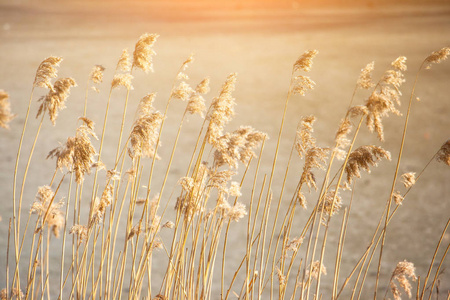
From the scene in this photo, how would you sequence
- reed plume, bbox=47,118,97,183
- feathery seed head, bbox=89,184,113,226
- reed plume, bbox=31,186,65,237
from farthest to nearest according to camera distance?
reed plume, bbox=31,186,65,237 → feathery seed head, bbox=89,184,113,226 → reed plume, bbox=47,118,97,183

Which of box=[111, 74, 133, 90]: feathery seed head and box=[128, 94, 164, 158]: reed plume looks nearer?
box=[128, 94, 164, 158]: reed plume

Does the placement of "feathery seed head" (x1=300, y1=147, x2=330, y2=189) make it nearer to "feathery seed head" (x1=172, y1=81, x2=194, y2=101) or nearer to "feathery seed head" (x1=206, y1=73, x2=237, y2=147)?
"feathery seed head" (x1=206, y1=73, x2=237, y2=147)

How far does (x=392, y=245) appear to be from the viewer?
2709mm

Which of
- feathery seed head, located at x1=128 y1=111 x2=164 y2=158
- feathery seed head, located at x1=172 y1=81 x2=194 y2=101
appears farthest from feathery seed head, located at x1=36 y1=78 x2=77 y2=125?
feathery seed head, located at x1=172 y1=81 x2=194 y2=101

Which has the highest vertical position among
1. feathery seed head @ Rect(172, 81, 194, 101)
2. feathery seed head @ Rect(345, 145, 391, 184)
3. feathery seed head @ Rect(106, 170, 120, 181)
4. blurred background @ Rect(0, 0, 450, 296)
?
blurred background @ Rect(0, 0, 450, 296)

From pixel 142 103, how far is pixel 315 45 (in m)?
5.58

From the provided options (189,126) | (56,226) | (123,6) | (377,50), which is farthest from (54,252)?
(123,6)

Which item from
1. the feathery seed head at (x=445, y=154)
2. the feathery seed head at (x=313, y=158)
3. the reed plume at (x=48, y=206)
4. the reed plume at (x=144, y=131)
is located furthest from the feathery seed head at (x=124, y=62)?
the feathery seed head at (x=445, y=154)

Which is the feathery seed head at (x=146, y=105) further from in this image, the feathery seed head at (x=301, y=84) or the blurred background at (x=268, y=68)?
the blurred background at (x=268, y=68)

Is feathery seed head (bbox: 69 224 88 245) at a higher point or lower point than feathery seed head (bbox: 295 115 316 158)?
lower

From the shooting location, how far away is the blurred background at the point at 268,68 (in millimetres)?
3107

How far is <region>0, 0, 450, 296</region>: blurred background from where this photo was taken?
10.2 ft

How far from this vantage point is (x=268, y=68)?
5.75m

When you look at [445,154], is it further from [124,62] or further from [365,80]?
[124,62]
